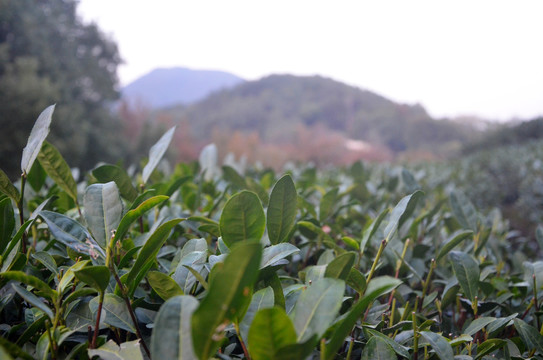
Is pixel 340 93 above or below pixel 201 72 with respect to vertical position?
below

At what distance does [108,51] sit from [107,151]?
552 centimetres

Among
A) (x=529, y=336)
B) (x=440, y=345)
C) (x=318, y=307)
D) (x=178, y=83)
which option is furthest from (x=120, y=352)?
(x=178, y=83)

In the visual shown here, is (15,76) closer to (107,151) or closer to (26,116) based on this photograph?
(26,116)

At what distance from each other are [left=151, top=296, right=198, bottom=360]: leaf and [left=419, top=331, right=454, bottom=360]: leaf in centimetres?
39

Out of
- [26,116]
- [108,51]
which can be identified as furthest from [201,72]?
[26,116]

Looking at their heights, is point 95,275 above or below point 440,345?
above

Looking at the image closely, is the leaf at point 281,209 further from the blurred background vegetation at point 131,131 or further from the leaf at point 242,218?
the blurred background vegetation at point 131,131

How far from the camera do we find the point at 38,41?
11.4 m

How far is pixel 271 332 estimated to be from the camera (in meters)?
0.48

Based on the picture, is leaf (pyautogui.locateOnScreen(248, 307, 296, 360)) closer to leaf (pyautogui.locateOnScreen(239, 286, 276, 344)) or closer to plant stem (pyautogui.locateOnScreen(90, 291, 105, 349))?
leaf (pyautogui.locateOnScreen(239, 286, 276, 344))

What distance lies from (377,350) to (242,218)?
1.02 feet

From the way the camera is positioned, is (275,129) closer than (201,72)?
Yes

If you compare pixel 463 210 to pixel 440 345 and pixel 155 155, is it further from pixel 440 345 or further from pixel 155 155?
pixel 155 155

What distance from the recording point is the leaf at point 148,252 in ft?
2.06
